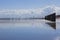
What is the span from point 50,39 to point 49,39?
0.18ft

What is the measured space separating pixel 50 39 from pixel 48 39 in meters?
0.11

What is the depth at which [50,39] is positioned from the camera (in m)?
9.26

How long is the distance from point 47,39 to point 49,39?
4.7 inches

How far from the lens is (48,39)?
9.24 metres

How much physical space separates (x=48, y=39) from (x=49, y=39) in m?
0.06

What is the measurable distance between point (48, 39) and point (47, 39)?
0.19ft

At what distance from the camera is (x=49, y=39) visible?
926cm

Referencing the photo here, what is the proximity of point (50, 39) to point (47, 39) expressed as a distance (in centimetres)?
17

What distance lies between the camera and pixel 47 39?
923 cm
